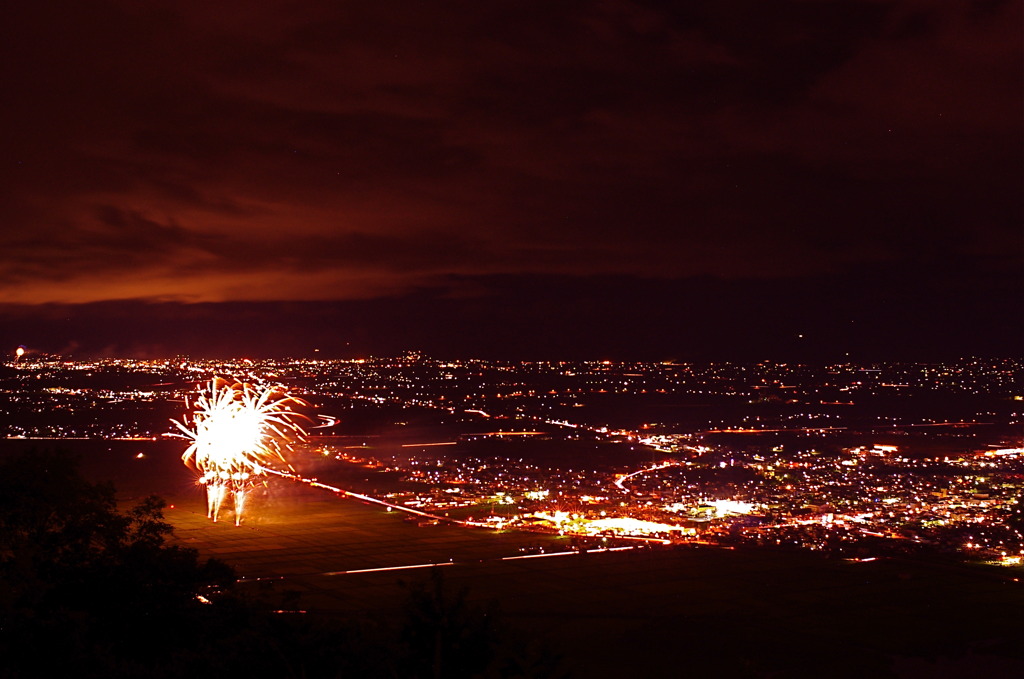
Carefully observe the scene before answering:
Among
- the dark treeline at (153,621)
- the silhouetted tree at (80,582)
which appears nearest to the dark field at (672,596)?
the silhouetted tree at (80,582)

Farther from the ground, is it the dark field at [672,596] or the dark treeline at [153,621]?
the dark treeline at [153,621]

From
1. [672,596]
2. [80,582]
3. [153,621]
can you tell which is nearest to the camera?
[153,621]

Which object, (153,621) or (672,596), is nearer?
(153,621)

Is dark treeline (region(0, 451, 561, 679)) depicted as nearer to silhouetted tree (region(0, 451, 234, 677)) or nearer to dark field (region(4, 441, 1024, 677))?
silhouetted tree (region(0, 451, 234, 677))

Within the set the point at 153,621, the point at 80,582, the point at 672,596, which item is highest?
the point at 80,582

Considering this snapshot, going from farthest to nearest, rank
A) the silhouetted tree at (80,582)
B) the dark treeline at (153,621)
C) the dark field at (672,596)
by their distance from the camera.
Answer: the dark field at (672,596) → the silhouetted tree at (80,582) → the dark treeline at (153,621)

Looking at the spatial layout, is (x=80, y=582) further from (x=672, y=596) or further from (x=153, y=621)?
(x=672, y=596)

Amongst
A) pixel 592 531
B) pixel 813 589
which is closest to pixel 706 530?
pixel 592 531

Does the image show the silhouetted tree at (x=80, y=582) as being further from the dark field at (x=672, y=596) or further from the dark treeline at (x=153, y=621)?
the dark field at (x=672, y=596)

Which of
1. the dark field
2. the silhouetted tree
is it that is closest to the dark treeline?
the silhouetted tree

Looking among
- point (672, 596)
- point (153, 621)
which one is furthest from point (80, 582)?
point (672, 596)
